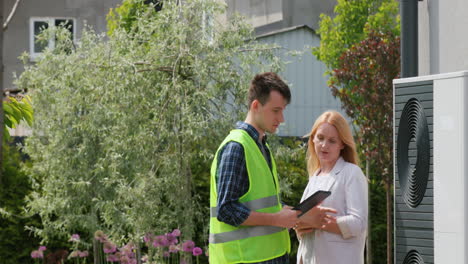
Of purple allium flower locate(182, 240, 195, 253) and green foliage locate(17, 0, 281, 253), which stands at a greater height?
green foliage locate(17, 0, 281, 253)

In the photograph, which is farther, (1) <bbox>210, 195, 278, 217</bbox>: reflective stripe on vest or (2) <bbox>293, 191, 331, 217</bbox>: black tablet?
(2) <bbox>293, 191, 331, 217</bbox>: black tablet

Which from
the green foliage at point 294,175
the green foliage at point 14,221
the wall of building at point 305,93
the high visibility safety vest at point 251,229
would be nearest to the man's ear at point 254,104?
the high visibility safety vest at point 251,229

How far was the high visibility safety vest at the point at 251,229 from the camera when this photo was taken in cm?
362

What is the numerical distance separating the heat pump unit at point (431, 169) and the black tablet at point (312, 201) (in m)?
0.51

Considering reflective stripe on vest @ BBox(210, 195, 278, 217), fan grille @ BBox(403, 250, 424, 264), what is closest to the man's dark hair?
reflective stripe on vest @ BBox(210, 195, 278, 217)

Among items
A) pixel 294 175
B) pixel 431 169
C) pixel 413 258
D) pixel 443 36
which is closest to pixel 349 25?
pixel 294 175

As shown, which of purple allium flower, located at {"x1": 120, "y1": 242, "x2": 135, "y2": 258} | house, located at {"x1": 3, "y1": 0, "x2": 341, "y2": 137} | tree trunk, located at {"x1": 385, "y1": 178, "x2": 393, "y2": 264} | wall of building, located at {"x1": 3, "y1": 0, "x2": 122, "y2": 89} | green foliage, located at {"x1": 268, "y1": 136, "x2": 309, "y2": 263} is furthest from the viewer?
wall of building, located at {"x1": 3, "y1": 0, "x2": 122, "y2": 89}

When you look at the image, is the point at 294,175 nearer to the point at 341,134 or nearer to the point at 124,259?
the point at 124,259

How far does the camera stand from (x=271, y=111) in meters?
3.68

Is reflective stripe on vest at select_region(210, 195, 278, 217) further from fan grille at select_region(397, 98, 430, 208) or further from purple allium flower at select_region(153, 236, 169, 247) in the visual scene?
purple allium flower at select_region(153, 236, 169, 247)

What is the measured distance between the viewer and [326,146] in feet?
13.6

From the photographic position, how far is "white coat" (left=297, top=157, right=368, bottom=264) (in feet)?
13.1

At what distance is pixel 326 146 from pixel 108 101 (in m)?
3.48

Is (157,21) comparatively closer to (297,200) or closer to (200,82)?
(200,82)
